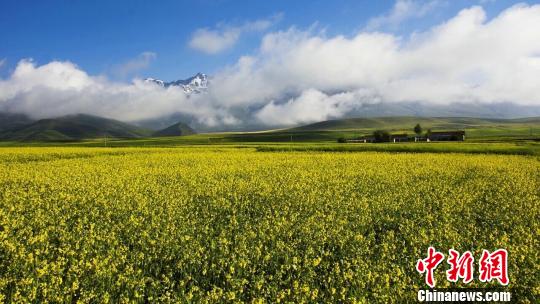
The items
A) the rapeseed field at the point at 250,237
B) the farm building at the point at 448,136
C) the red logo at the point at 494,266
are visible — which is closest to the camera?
the rapeseed field at the point at 250,237

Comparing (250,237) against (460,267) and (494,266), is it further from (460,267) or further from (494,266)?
(494,266)

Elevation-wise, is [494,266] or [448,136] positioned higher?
[494,266]

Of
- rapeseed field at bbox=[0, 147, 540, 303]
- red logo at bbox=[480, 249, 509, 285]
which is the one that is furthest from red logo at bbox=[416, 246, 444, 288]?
red logo at bbox=[480, 249, 509, 285]

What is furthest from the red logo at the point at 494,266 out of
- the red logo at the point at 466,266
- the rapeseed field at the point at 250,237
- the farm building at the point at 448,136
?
the farm building at the point at 448,136

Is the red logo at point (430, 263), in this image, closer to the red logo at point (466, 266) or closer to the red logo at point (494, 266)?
the red logo at point (466, 266)

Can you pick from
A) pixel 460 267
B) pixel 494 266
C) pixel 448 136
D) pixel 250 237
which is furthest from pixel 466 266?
pixel 448 136

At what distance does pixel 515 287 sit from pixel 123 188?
14.6 m

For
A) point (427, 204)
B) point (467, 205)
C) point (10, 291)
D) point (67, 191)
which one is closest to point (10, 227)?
point (10, 291)

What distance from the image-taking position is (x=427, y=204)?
13500 millimetres

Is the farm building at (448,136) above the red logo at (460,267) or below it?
below

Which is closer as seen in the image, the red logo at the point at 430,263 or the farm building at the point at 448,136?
the red logo at the point at 430,263

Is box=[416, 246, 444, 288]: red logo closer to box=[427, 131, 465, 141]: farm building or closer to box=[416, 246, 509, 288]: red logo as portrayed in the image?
box=[416, 246, 509, 288]: red logo

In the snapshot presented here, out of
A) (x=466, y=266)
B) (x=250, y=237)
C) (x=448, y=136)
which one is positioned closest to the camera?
(x=466, y=266)

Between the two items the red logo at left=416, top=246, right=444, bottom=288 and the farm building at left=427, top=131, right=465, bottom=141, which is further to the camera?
the farm building at left=427, top=131, right=465, bottom=141
